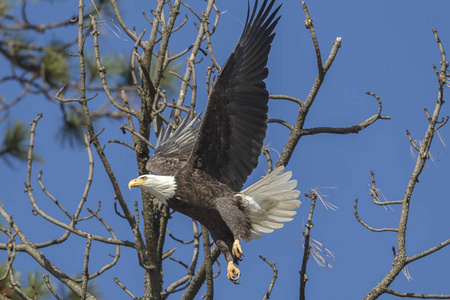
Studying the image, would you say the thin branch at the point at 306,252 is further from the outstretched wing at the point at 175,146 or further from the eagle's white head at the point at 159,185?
the outstretched wing at the point at 175,146

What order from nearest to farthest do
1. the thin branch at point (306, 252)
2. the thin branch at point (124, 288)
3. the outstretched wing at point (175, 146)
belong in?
the thin branch at point (306, 252) < the thin branch at point (124, 288) < the outstretched wing at point (175, 146)

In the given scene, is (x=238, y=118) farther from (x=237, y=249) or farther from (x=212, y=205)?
(x=237, y=249)

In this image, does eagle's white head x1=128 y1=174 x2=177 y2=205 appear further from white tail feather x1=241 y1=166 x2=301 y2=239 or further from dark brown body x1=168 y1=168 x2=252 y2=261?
white tail feather x1=241 y1=166 x2=301 y2=239

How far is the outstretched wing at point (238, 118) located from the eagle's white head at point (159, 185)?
0.75ft

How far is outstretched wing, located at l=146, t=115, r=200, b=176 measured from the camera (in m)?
5.27

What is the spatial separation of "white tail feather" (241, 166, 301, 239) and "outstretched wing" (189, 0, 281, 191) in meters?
0.26

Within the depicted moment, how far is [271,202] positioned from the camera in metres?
4.70

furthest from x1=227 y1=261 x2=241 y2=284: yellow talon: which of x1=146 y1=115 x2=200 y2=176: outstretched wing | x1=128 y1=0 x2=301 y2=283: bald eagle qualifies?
x1=146 y1=115 x2=200 y2=176: outstretched wing

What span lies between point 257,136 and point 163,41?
0.84 meters

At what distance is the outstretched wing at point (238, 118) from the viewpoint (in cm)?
482

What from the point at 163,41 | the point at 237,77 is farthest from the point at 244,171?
the point at 163,41

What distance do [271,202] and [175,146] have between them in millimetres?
1086

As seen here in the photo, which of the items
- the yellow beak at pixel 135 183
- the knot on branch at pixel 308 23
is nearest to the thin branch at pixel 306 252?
the knot on branch at pixel 308 23

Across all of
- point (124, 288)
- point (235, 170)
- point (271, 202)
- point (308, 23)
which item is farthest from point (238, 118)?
point (124, 288)
